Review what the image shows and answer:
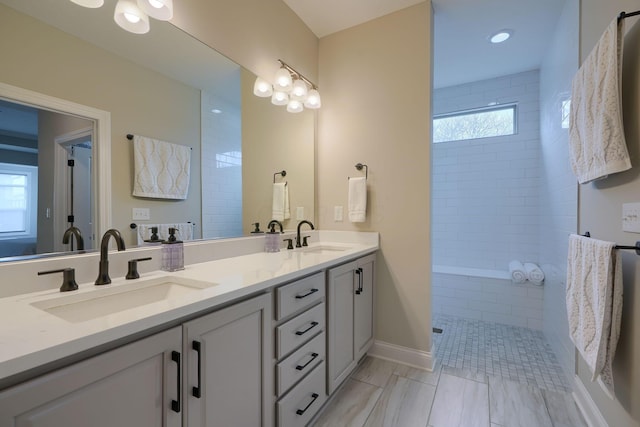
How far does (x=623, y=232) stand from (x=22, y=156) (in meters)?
2.28

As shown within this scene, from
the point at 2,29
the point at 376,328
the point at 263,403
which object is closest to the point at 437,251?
the point at 376,328

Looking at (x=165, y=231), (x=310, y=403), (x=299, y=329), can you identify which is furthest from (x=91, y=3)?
(x=310, y=403)

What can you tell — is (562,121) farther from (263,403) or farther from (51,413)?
(51,413)

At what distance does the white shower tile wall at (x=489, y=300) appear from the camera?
2838mm

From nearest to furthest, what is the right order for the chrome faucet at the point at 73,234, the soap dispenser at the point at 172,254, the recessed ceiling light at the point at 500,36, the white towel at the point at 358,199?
the chrome faucet at the point at 73,234, the soap dispenser at the point at 172,254, the white towel at the point at 358,199, the recessed ceiling light at the point at 500,36

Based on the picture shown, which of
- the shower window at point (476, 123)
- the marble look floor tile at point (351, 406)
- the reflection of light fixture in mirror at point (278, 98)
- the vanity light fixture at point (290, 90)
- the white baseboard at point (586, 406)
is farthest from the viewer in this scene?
the shower window at point (476, 123)

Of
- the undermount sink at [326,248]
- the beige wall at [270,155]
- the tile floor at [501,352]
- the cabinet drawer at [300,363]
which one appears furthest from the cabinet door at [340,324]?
the tile floor at [501,352]

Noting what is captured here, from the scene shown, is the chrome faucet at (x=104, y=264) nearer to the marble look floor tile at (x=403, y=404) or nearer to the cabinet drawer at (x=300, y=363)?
the cabinet drawer at (x=300, y=363)

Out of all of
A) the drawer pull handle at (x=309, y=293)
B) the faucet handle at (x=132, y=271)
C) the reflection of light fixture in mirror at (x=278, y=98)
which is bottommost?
the drawer pull handle at (x=309, y=293)

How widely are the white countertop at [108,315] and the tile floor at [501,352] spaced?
5.30 ft

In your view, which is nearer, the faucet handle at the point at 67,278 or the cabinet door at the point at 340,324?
the faucet handle at the point at 67,278

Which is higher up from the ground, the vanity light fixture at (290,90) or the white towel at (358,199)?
the vanity light fixture at (290,90)

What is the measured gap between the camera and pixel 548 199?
2.64 meters

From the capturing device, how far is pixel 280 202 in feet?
7.18
